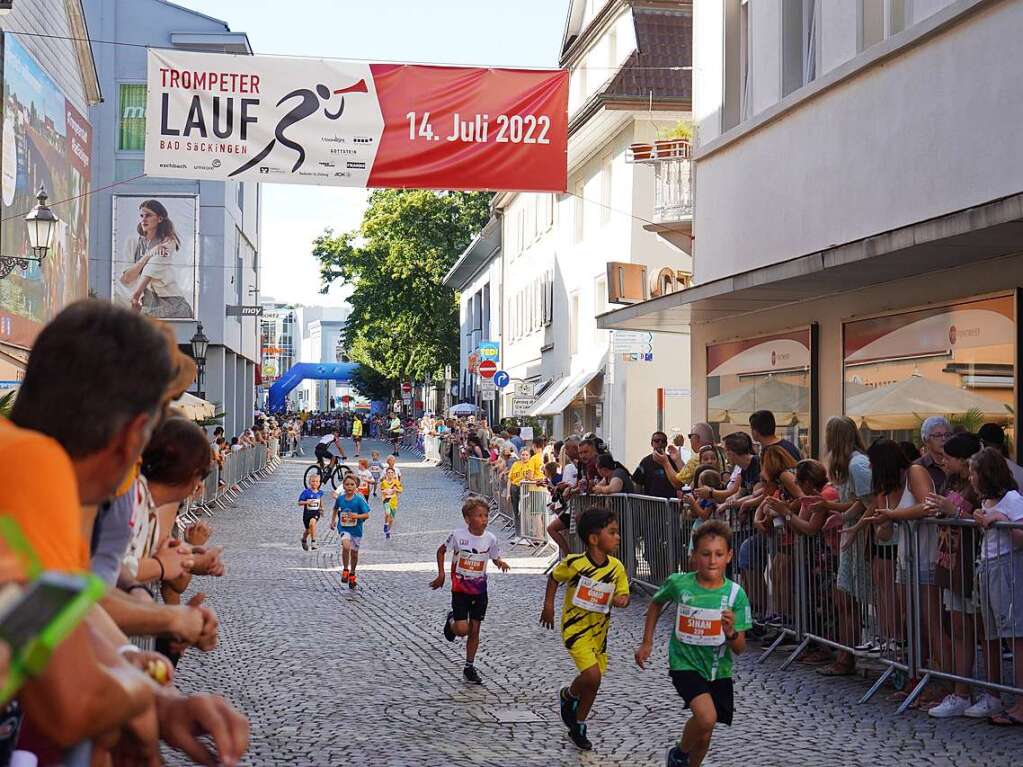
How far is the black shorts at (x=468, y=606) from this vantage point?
10.9 m

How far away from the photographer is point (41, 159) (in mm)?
28625

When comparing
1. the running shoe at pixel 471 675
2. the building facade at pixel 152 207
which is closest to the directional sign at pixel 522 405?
the building facade at pixel 152 207

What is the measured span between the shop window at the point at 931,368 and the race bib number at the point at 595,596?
18.1ft

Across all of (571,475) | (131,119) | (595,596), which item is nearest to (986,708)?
(595,596)

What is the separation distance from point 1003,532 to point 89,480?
7.24 metres

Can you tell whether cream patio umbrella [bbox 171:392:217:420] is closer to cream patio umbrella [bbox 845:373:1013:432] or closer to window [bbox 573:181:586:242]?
window [bbox 573:181:586:242]

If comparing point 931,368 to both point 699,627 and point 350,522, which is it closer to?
point 350,522

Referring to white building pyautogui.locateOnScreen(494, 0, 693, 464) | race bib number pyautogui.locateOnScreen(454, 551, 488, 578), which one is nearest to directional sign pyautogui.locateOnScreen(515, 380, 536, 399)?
white building pyautogui.locateOnScreen(494, 0, 693, 464)

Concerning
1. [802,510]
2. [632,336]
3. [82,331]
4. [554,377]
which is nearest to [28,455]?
[82,331]

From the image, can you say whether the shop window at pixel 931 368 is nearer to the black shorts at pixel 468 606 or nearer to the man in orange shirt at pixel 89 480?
the black shorts at pixel 468 606

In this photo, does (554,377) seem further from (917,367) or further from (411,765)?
(411,765)

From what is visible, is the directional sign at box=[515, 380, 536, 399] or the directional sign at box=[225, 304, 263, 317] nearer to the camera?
the directional sign at box=[515, 380, 536, 399]

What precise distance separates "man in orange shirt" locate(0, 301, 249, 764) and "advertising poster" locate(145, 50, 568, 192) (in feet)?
38.1

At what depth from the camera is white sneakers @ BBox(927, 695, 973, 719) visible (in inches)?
351
